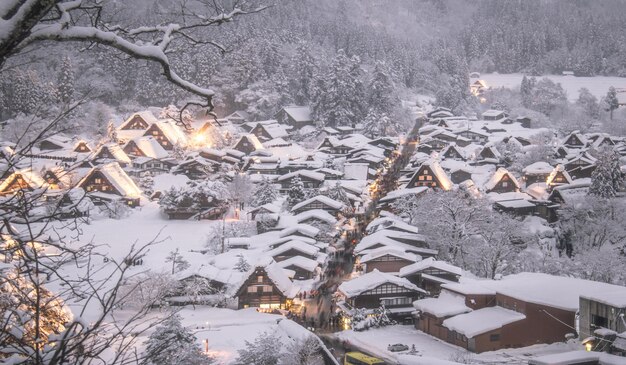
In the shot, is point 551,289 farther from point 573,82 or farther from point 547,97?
point 573,82

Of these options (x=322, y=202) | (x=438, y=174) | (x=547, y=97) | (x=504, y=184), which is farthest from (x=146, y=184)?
(x=547, y=97)

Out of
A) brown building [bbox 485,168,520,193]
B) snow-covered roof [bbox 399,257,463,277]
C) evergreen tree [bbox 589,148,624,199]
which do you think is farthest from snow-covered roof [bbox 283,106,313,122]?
snow-covered roof [bbox 399,257,463,277]

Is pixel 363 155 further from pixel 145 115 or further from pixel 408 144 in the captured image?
pixel 145 115

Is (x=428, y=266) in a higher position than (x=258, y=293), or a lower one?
higher

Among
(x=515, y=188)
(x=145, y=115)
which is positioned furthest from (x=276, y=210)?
(x=145, y=115)

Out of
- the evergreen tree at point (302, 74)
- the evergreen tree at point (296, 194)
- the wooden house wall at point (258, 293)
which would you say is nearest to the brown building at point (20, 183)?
the wooden house wall at point (258, 293)

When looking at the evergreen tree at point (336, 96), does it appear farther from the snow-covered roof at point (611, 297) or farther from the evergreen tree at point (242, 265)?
the snow-covered roof at point (611, 297)
